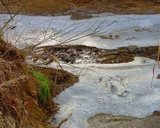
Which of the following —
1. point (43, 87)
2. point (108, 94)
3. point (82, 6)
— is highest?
point (82, 6)

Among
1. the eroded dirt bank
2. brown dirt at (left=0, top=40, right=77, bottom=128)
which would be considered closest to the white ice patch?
brown dirt at (left=0, top=40, right=77, bottom=128)

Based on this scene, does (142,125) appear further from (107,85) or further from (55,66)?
(55,66)

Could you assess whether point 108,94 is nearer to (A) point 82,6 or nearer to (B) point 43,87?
(B) point 43,87

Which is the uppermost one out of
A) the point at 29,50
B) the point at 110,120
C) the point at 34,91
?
the point at 29,50

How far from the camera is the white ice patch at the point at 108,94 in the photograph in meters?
Result: 4.34

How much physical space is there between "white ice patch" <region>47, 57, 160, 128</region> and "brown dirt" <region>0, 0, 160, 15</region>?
230 centimetres

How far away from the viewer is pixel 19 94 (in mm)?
3811

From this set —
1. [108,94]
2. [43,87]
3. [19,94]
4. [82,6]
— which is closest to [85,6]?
[82,6]

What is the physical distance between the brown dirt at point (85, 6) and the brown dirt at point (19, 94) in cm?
293

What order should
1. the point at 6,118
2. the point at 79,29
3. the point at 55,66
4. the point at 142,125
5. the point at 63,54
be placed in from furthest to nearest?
1. the point at 79,29
2. the point at 63,54
3. the point at 55,66
4. the point at 142,125
5. the point at 6,118

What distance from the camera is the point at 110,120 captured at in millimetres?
4234

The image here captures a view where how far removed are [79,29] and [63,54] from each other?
2.54ft

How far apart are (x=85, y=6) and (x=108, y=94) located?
324 centimetres

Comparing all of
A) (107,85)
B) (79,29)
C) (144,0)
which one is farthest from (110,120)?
(144,0)
